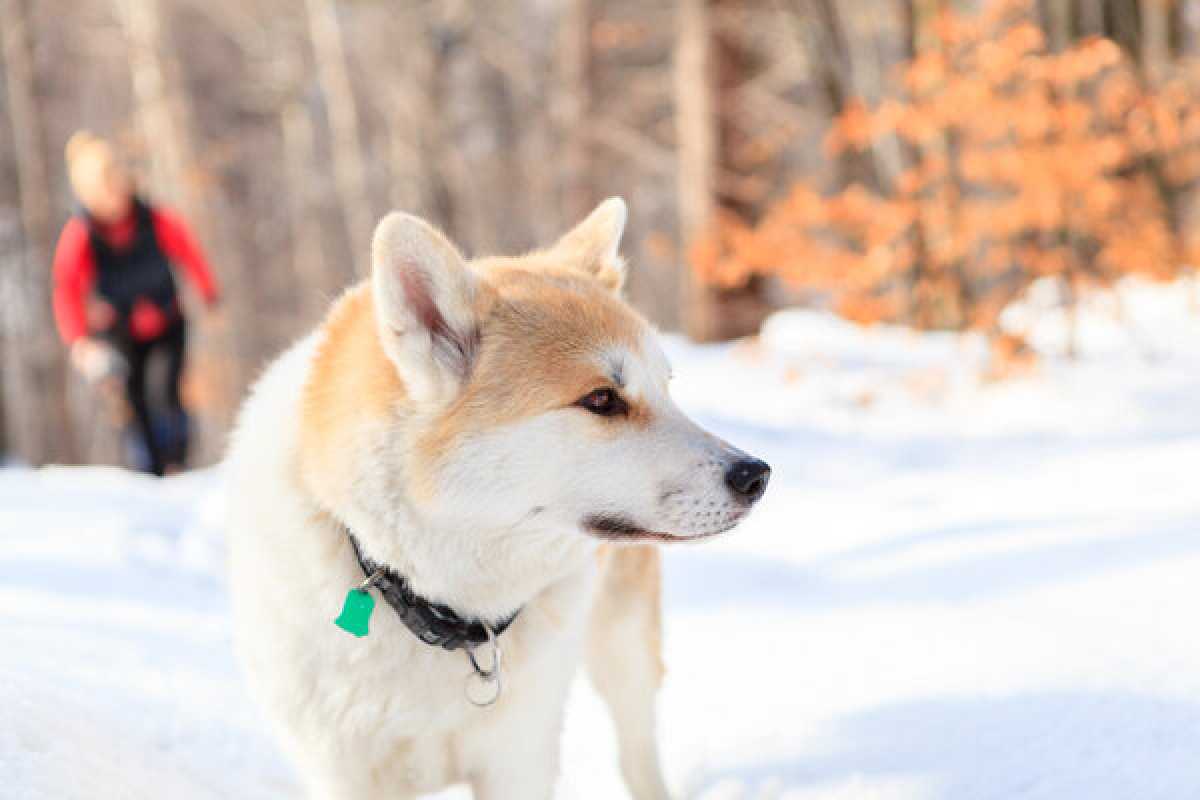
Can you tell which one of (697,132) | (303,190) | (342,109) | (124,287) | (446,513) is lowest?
(446,513)

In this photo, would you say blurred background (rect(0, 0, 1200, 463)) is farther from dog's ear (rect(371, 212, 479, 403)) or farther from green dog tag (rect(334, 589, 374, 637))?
green dog tag (rect(334, 589, 374, 637))

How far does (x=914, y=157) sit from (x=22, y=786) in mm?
6593

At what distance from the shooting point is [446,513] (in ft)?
5.68

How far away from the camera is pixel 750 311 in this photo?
8.34 meters

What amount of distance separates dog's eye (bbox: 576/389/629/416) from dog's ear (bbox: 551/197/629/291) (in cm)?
45

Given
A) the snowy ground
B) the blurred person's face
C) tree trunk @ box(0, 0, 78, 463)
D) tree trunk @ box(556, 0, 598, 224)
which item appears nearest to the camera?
the snowy ground

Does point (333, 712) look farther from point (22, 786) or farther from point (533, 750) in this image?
point (22, 786)

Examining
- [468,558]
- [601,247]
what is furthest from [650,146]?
[468,558]

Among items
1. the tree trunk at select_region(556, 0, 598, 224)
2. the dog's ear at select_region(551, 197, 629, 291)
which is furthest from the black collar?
the tree trunk at select_region(556, 0, 598, 224)

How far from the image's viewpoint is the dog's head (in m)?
A: 1.73

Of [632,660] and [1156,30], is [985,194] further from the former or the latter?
[632,660]

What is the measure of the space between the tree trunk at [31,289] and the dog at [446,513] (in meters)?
9.49

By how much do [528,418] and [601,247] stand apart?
2.19 feet

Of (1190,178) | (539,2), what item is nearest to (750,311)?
(1190,178)
